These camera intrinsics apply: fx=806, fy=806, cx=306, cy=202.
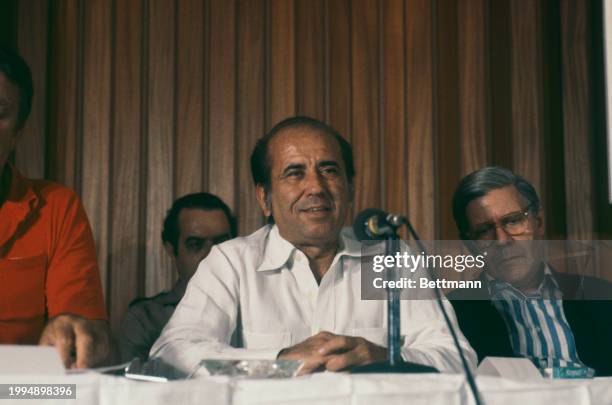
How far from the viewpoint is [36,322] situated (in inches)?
79.7

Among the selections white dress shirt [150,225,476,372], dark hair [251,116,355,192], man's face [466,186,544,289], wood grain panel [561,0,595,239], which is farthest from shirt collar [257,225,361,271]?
wood grain panel [561,0,595,239]

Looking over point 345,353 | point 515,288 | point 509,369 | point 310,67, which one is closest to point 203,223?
point 310,67

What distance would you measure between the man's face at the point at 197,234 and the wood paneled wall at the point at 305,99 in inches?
5.9

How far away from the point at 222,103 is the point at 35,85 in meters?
0.64

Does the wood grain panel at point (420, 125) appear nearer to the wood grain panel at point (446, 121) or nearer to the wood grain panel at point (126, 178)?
the wood grain panel at point (446, 121)

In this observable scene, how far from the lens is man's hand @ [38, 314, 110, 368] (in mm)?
1452

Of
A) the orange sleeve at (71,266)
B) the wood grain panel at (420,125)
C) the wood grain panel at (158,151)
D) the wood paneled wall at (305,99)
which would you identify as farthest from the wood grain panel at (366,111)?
the orange sleeve at (71,266)

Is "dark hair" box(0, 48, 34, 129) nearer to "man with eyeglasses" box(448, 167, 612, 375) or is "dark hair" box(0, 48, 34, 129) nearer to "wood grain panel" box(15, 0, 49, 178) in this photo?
"wood grain panel" box(15, 0, 49, 178)

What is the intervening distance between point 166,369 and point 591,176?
1.85 metres

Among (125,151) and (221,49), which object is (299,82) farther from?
(125,151)

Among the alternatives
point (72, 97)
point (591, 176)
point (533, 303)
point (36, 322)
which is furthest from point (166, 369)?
point (591, 176)

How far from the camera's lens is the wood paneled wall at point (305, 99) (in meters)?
2.84

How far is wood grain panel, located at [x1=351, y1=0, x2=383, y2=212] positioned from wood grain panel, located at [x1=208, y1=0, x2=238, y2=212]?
17.6 inches

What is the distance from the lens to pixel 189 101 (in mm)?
2896
